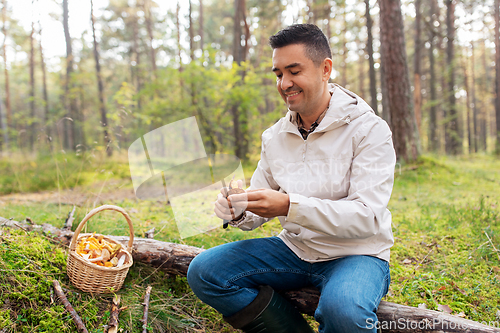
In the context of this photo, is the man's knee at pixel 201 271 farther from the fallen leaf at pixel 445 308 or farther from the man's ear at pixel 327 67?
the fallen leaf at pixel 445 308

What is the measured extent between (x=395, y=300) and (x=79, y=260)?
Answer: 7.23 feet

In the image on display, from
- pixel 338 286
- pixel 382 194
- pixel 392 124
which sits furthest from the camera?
pixel 392 124

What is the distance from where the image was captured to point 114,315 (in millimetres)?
1996

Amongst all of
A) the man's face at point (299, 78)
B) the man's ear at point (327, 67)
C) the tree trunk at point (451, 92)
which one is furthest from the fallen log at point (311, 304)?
the tree trunk at point (451, 92)

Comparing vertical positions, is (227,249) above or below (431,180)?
above

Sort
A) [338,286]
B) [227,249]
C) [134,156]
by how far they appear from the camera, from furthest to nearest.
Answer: [134,156], [227,249], [338,286]

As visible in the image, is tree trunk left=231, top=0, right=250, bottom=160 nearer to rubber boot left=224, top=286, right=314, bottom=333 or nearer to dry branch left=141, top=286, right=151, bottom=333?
dry branch left=141, top=286, right=151, bottom=333

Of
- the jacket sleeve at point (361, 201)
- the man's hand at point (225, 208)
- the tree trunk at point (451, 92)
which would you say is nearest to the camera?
the jacket sleeve at point (361, 201)

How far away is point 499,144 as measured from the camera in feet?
37.4

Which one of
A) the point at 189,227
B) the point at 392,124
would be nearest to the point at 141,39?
the point at 392,124

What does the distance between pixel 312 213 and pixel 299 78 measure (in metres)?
0.83

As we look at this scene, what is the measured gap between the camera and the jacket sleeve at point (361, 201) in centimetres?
149

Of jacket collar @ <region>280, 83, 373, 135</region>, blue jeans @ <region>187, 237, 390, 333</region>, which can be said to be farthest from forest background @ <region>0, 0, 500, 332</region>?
jacket collar @ <region>280, 83, 373, 135</region>

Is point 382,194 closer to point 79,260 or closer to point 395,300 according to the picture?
point 395,300
